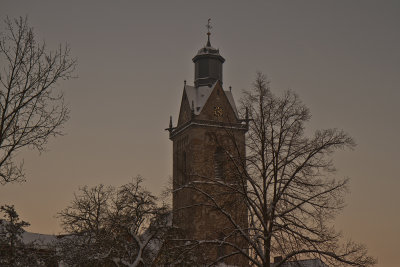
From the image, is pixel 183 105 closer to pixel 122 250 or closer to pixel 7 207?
pixel 122 250

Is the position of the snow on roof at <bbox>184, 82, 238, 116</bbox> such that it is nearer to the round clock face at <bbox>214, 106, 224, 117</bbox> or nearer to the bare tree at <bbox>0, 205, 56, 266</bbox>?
the round clock face at <bbox>214, 106, 224, 117</bbox>

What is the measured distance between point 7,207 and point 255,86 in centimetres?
872

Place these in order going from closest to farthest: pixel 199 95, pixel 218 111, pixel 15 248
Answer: pixel 15 248, pixel 218 111, pixel 199 95

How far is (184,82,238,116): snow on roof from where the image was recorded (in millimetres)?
51031

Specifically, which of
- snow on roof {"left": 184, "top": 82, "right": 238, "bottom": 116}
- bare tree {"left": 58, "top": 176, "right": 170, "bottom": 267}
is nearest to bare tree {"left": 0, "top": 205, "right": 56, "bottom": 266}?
bare tree {"left": 58, "top": 176, "right": 170, "bottom": 267}

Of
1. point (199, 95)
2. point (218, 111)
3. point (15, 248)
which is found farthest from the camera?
point (199, 95)

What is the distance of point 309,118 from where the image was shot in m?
18.2

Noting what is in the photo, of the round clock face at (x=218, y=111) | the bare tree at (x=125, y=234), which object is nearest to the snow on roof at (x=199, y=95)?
the round clock face at (x=218, y=111)

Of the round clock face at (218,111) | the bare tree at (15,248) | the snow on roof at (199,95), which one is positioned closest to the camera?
the bare tree at (15,248)

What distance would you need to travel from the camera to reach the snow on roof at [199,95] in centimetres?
5103

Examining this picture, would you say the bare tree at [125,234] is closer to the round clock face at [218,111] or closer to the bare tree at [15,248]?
the bare tree at [15,248]

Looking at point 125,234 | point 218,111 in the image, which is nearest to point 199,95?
point 218,111

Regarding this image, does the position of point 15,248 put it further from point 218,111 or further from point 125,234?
point 218,111

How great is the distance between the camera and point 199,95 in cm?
5200
